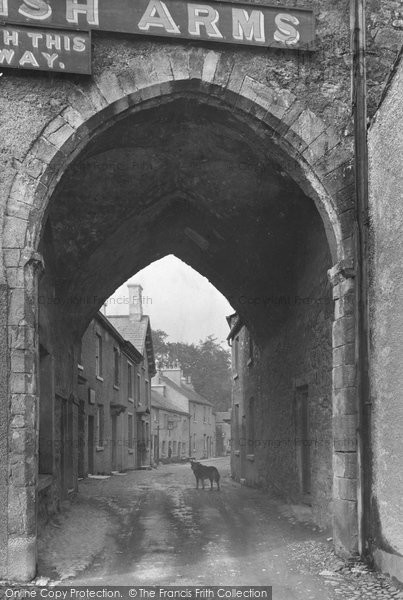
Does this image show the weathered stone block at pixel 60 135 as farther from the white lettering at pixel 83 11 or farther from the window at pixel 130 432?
the window at pixel 130 432

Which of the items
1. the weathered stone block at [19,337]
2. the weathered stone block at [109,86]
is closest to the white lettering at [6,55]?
the weathered stone block at [109,86]

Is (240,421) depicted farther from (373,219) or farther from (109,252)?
(373,219)

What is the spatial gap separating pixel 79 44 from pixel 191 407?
4647 centimetres

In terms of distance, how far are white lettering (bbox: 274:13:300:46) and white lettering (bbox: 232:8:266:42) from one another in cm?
18

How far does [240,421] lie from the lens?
20.9m

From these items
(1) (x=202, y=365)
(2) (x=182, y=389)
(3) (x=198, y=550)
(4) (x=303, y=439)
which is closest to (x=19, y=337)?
(3) (x=198, y=550)

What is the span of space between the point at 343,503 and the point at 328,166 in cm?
373

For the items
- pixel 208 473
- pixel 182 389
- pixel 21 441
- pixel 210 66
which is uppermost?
pixel 210 66

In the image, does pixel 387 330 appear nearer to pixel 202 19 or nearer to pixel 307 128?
pixel 307 128

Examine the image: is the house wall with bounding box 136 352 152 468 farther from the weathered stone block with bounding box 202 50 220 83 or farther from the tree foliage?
the tree foliage

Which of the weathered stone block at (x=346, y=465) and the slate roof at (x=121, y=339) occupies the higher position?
the slate roof at (x=121, y=339)

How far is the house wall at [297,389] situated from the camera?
388 inches

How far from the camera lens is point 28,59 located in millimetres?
7266

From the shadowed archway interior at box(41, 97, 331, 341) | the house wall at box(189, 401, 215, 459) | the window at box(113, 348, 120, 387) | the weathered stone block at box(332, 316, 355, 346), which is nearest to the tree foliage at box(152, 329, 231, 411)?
the house wall at box(189, 401, 215, 459)
